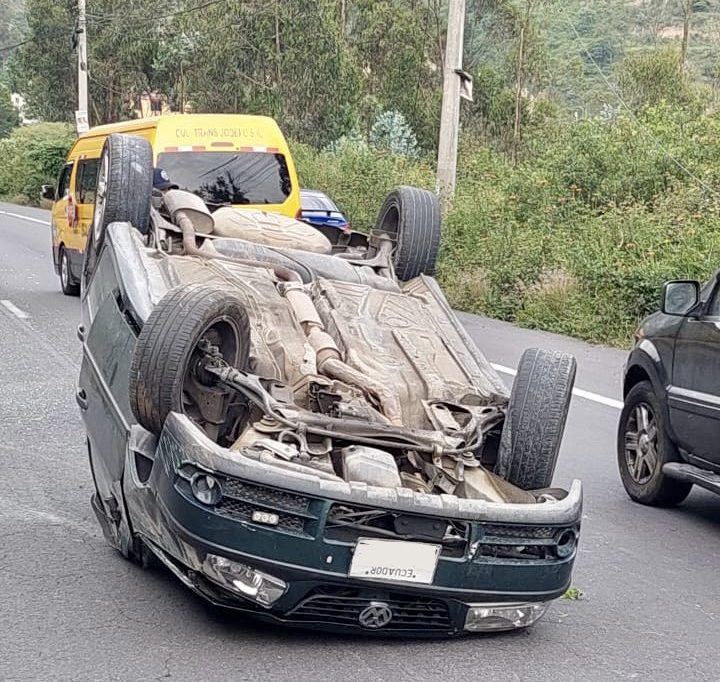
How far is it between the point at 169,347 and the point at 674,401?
11.1 feet

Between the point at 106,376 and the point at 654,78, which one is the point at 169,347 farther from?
the point at 654,78

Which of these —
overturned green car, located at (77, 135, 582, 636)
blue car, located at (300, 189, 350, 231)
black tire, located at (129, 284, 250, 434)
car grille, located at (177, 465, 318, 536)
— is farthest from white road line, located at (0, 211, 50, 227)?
car grille, located at (177, 465, 318, 536)

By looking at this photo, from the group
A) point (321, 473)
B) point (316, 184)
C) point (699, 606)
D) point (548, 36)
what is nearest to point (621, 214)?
point (316, 184)

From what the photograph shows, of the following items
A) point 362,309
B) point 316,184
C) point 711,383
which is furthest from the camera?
point 316,184

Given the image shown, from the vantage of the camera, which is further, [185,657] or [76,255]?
[76,255]

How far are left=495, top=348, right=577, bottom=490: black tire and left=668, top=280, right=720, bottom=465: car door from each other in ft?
5.86

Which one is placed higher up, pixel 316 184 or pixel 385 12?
pixel 385 12

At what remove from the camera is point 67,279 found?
16828mm

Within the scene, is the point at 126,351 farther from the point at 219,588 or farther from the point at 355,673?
the point at 355,673

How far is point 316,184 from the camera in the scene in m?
28.1

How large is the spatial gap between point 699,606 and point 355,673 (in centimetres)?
197

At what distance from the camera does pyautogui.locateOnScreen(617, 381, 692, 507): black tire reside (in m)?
7.30

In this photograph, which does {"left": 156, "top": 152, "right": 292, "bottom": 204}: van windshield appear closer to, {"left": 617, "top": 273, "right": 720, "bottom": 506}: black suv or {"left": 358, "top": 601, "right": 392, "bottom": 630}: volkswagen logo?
{"left": 617, "top": 273, "right": 720, "bottom": 506}: black suv

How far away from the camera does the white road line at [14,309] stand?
1449cm
